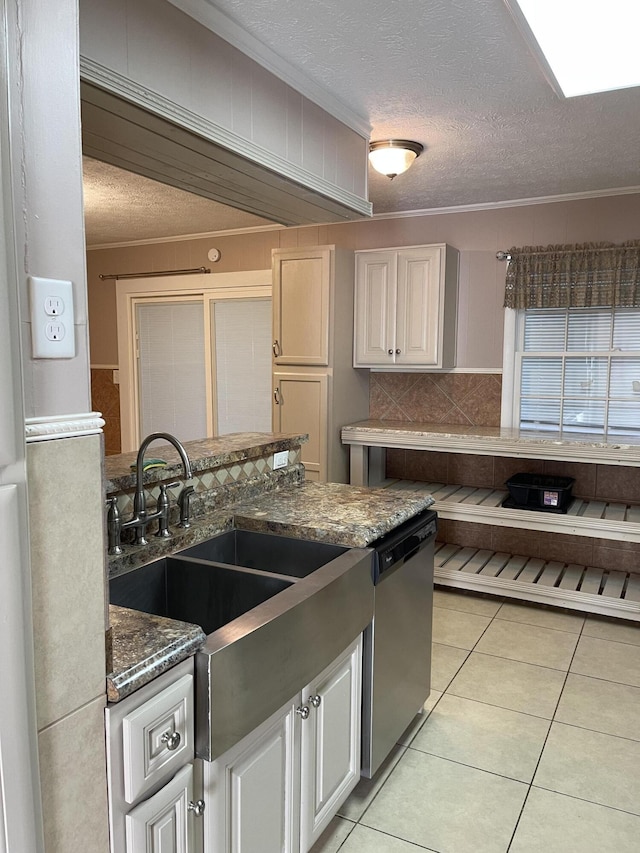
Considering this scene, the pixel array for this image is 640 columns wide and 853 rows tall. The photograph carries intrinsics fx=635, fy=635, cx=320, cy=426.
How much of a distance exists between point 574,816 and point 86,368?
7.03 ft

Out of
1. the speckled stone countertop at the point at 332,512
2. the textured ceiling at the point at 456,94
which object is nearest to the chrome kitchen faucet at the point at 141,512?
the speckled stone countertop at the point at 332,512

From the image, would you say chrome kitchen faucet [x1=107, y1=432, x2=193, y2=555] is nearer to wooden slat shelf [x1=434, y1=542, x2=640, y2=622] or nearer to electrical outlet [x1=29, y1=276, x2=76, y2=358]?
electrical outlet [x1=29, y1=276, x2=76, y2=358]

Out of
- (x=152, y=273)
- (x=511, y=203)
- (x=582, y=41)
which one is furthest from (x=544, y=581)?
(x=152, y=273)

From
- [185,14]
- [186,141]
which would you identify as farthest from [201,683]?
[185,14]

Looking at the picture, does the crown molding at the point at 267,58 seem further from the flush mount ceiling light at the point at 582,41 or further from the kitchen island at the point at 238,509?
the kitchen island at the point at 238,509

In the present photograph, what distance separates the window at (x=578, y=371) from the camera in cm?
394

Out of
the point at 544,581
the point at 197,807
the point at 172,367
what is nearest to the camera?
the point at 197,807

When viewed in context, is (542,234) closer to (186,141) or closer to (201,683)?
(186,141)

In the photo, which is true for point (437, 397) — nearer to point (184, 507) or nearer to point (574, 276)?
point (574, 276)

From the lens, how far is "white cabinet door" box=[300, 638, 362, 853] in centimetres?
177

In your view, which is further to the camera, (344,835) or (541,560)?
(541,560)

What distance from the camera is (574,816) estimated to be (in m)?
2.12

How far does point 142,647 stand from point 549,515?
2.96 meters

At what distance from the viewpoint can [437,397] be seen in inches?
175
